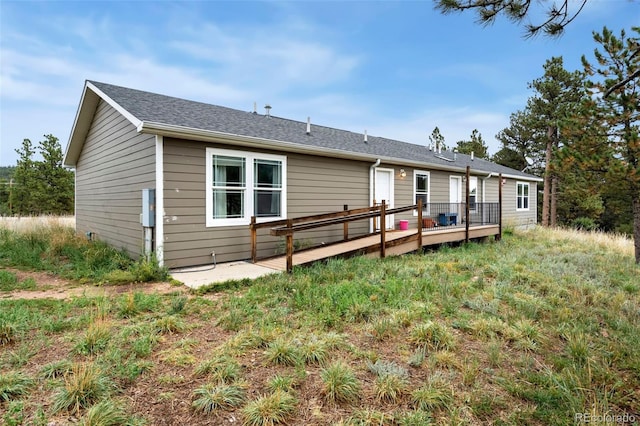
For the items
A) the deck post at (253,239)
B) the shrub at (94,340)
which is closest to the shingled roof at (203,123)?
the deck post at (253,239)

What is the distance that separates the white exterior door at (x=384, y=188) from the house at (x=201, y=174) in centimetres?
3

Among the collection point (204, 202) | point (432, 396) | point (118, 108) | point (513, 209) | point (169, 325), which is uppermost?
point (118, 108)

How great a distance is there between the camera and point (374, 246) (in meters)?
7.47

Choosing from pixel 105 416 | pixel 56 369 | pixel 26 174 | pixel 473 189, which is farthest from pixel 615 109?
Answer: pixel 26 174

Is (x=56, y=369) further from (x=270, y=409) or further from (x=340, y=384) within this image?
(x=340, y=384)

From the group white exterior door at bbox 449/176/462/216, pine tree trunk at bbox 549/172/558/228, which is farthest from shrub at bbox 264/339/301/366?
pine tree trunk at bbox 549/172/558/228

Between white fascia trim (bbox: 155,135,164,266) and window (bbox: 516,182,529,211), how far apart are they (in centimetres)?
1745

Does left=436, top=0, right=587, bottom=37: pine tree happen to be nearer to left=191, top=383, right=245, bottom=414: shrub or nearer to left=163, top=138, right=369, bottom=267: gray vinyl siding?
left=191, top=383, right=245, bottom=414: shrub

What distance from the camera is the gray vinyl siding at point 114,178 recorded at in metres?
6.74

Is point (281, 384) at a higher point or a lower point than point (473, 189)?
lower

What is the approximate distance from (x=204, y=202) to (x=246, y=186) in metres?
1.02

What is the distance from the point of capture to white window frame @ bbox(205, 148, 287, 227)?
264 inches

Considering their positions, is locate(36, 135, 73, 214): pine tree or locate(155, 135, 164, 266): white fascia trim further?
locate(36, 135, 73, 214): pine tree

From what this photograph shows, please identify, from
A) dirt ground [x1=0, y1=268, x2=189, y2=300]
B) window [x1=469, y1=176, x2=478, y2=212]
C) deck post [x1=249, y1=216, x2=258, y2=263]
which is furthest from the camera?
window [x1=469, y1=176, x2=478, y2=212]
